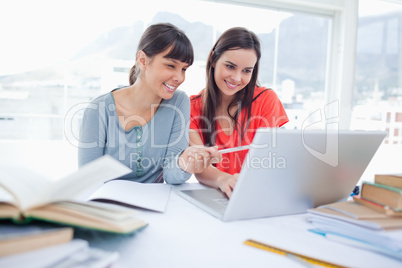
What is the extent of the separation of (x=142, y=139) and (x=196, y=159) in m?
0.30

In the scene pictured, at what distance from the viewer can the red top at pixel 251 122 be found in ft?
5.19

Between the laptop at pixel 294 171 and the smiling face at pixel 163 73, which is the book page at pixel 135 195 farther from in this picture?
the smiling face at pixel 163 73

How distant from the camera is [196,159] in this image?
3.83ft

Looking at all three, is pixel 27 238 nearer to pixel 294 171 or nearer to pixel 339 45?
pixel 294 171

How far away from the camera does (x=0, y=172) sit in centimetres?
53

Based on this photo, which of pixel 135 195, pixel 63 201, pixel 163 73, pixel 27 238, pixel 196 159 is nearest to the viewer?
pixel 27 238

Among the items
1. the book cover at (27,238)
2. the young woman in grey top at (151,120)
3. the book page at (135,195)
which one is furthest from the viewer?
the young woman in grey top at (151,120)

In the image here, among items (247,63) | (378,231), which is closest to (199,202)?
(378,231)

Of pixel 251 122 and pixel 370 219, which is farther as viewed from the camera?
pixel 251 122

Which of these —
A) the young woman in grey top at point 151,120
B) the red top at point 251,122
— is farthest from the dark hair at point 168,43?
the red top at point 251,122

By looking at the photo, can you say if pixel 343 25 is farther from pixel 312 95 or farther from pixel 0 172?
pixel 0 172

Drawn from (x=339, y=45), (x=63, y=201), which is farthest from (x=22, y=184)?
(x=339, y=45)

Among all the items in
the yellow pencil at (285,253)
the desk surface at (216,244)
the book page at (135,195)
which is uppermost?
the book page at (135,195)

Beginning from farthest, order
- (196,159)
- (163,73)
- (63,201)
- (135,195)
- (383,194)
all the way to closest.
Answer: (163,73)
(196,159)
(135,195)
(383,194)
(63,201)
